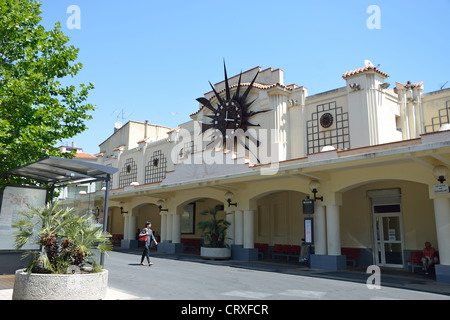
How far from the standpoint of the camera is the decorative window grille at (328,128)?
17.6 m

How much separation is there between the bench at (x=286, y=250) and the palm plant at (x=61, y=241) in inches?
470

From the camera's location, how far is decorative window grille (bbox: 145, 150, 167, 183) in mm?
27375

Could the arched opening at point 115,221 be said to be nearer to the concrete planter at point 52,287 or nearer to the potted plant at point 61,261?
the potted plant at point 61,261

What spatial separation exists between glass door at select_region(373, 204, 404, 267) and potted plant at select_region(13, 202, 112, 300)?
12206 mm

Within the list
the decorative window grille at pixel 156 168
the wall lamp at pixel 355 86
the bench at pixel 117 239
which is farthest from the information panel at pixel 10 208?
the bench at pixel 117 239

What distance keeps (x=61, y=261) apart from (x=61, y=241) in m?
0.40

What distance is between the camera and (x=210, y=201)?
973 inches

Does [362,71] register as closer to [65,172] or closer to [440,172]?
[440,172]

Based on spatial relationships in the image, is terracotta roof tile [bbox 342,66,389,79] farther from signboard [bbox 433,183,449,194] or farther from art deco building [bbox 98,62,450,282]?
signboard [bbox 433,183,449,194]

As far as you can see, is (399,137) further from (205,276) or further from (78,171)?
(78,171)

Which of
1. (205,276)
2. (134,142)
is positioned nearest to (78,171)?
(205,276)
